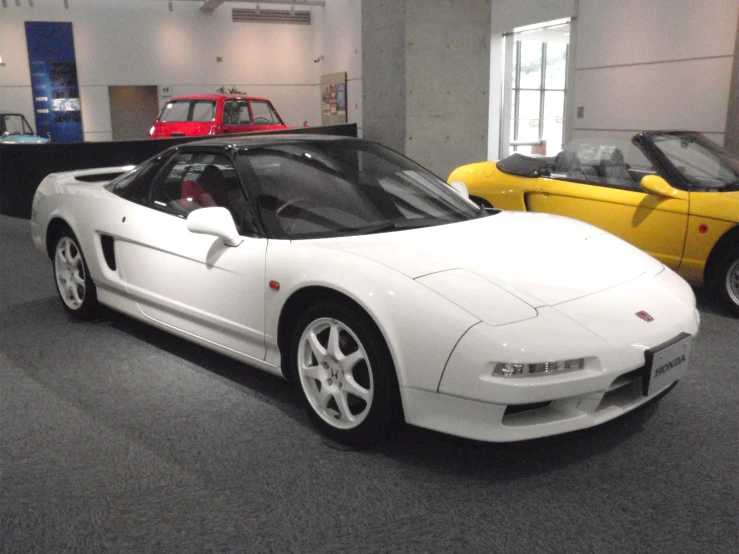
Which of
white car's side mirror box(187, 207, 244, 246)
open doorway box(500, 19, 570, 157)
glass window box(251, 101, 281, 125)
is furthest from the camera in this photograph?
open doorway box(500, 19, 570, 157)

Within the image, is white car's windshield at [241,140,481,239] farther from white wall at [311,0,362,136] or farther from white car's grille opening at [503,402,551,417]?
white wall at [311,0,362,136]

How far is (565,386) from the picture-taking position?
221 centimetres

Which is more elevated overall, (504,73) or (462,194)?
(504,73)

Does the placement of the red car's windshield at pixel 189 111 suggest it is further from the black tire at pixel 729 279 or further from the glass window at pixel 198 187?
the black tire at pixel 729 279

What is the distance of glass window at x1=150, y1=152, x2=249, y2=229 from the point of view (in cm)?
313

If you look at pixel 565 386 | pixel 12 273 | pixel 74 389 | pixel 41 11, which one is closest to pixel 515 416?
pixel 565 386

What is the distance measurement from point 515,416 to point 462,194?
1613 mm

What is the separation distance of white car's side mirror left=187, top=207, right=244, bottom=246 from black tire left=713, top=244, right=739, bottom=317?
9.86ft

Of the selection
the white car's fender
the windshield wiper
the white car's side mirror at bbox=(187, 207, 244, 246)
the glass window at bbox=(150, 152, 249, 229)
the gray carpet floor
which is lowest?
the gray carpet floor

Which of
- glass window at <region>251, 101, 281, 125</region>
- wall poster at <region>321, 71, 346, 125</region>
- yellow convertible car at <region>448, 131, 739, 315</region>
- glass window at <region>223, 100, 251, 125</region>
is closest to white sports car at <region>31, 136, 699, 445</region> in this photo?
yellow convertible car at <region>448, 131, 739, 315</region>

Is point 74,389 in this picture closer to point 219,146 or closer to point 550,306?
point 219,146

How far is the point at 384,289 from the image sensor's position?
2.41 m

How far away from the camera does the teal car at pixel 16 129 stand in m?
14.7

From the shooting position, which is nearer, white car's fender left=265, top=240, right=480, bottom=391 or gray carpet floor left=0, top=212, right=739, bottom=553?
gray carpet floor left=0, top=212, right=739, bottom=553
